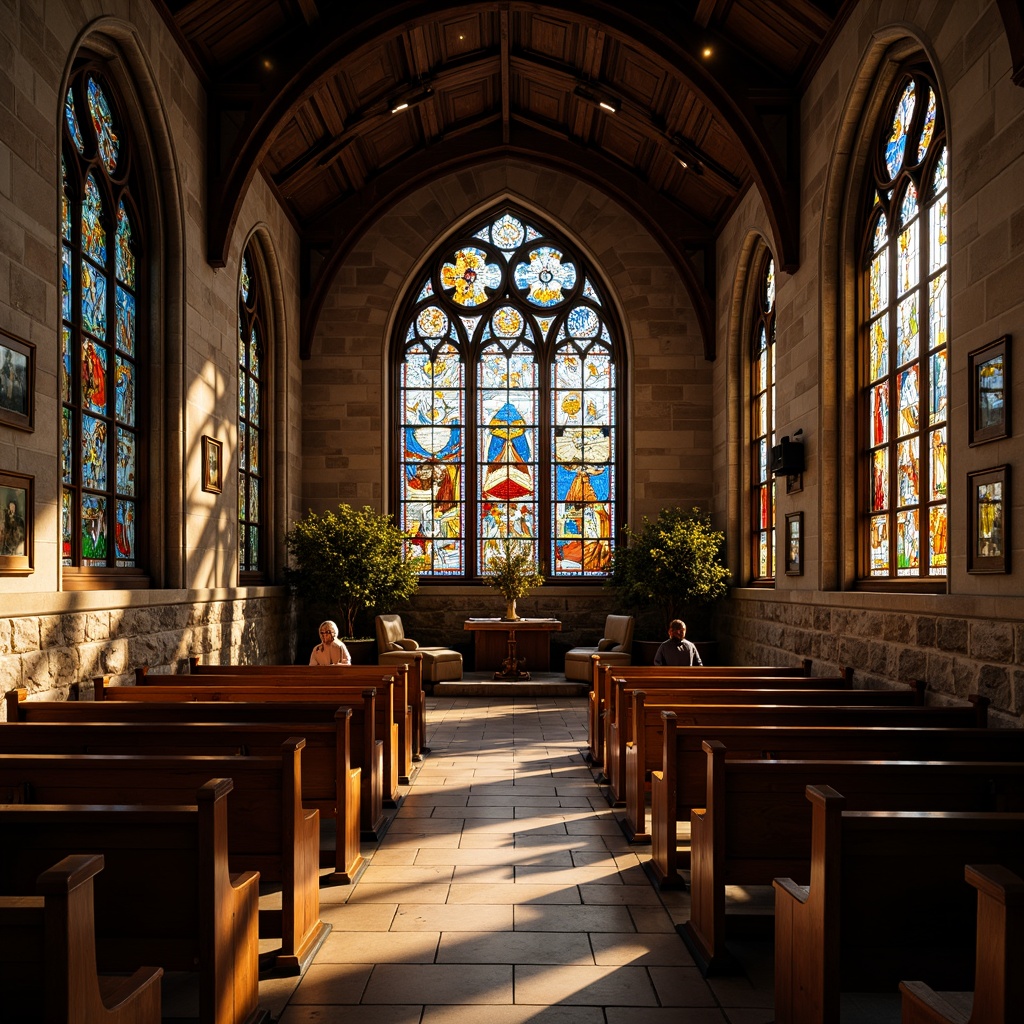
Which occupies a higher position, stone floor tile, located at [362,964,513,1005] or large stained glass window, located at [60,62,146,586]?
large stained glass window, located at [60,62,146,586]

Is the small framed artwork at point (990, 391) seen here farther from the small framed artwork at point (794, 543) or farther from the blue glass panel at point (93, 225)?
the blue glass panel at point (93, 225)

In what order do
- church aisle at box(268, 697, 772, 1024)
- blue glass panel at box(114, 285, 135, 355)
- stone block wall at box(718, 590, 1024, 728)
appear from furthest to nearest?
blue glass panel at box(114, 285, 135, 355)
stone block wall at box(718, 590, 1024, 728)
church aisle at box(268, 697, 772, 1024)

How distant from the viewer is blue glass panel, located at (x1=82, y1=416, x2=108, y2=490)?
6.74m

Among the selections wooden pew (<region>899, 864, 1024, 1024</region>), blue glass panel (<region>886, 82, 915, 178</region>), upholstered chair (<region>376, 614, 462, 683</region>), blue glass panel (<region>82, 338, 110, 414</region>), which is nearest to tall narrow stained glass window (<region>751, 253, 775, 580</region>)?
blue glass panel (<region>886, 82, 915, 178</region>)

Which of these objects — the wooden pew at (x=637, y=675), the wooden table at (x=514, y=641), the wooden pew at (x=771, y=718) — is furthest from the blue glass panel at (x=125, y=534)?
the wooden table at (x=514, y=641)

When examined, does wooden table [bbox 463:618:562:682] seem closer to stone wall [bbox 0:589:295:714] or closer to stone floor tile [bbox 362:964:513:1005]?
stone wall [bbox 0:589:295:714]

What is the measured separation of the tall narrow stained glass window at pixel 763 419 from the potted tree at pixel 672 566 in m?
0.51

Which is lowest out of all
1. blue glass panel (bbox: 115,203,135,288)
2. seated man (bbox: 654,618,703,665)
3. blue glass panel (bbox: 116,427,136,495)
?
seated man (bbox: 654,618,703,665)

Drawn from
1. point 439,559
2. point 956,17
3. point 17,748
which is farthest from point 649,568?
point 17,748

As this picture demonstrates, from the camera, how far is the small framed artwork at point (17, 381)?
516cm

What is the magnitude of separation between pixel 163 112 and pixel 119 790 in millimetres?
6145

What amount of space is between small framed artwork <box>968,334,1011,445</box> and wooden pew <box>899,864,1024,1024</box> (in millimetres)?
3809

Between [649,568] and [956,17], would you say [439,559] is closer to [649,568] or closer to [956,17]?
[649,568]

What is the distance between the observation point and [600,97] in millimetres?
10664
